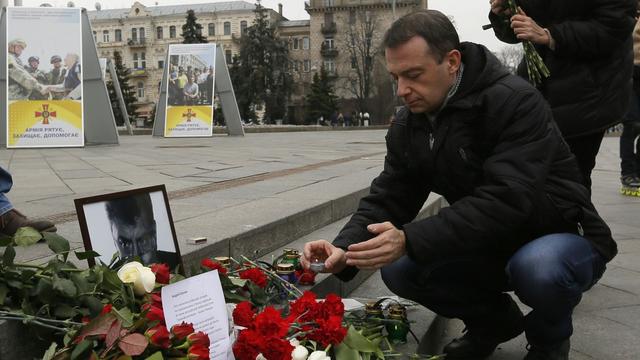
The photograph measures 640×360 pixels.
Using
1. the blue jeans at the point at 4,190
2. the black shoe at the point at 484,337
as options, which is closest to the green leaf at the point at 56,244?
the blue jeans at the point at 4,190

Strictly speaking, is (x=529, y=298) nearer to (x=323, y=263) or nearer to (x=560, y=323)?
(x=560, y=323)

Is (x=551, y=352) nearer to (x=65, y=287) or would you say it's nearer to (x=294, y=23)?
(x=65, y=287)

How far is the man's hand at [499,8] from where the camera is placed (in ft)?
9.33

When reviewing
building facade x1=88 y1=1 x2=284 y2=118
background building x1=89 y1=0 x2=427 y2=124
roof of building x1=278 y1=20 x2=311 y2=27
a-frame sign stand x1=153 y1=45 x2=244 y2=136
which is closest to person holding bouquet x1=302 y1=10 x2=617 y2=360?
a-frame sign stand x1=153 y1=45 x2=244 y2=136

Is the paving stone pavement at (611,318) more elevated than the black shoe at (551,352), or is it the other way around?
the black shoe at (551,352)

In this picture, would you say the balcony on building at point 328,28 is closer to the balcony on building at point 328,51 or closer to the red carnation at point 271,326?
the balcony on building at point 328,51

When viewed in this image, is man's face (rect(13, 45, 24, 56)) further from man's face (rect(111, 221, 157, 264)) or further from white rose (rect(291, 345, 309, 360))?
white rose (rect(291, 345, 309, 360))

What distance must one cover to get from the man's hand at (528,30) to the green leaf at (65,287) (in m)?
2.05

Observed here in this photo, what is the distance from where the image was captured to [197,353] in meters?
1.47

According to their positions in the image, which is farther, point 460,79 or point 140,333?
point 460,79

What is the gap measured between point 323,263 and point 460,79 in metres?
0.77

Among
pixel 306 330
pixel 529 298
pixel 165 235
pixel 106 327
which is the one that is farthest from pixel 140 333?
pixel 529 298

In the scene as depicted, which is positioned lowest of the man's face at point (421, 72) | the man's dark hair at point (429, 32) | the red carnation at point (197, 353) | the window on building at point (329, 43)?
the red carnation at point (197, 353)

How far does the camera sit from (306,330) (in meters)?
1.80
